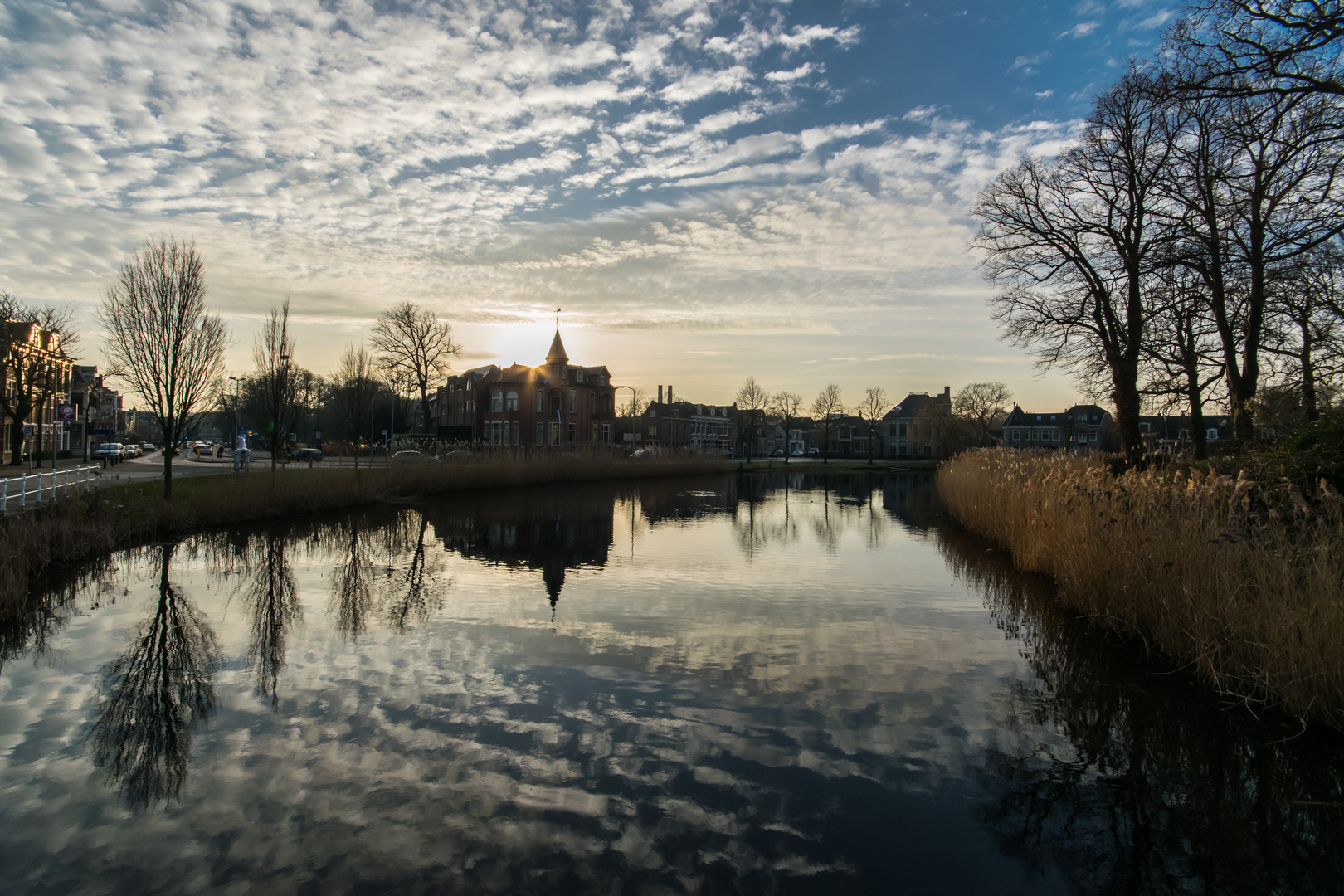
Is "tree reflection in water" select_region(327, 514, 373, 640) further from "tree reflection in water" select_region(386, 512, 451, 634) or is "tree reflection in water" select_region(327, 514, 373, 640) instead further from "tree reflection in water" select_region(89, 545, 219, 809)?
"tree reflection in water" select_region(89, 545, 219, 809)

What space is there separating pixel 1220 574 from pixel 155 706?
33.7 ft

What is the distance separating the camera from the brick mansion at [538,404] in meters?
66.0

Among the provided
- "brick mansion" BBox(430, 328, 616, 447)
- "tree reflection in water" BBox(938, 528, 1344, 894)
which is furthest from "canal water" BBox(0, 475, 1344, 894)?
"brick mansion" BBox(430, 328, 616, 447)

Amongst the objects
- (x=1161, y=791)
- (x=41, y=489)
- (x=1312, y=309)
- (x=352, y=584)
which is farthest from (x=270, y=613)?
(x=1312, y=309)

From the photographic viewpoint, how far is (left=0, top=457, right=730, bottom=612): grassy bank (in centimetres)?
1236

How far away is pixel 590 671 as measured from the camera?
7.82 meters

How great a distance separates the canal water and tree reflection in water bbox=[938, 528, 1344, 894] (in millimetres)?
25

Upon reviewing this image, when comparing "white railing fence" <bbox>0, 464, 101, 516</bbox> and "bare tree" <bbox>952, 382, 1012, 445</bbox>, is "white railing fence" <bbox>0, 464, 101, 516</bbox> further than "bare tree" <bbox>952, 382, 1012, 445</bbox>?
No

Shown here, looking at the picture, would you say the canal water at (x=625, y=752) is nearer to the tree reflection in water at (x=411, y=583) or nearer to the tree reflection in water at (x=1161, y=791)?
the tree reflection in water at (x=1161, y=791)

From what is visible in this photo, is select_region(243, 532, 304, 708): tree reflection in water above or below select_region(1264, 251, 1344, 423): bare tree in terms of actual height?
Result: below

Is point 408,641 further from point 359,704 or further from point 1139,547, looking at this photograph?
point 1139,547

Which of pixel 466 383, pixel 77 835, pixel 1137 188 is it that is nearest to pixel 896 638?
pixel 77 835

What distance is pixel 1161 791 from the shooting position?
17.4 feet

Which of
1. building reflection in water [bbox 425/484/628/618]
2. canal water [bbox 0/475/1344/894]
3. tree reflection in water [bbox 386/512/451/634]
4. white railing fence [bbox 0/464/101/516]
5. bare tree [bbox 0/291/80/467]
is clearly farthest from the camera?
bare tree [bbox 0/291/80/467]
